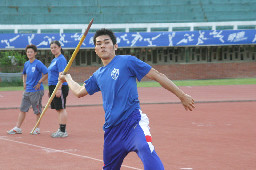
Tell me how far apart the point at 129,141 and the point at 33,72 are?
5806mm

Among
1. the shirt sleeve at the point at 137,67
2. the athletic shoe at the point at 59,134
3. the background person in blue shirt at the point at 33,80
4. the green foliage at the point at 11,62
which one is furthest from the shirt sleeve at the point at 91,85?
the green foliage at the point at 11,62

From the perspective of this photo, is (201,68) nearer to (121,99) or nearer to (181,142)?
(181,142)

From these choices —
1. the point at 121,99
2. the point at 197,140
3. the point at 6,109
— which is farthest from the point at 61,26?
the point at 121,99

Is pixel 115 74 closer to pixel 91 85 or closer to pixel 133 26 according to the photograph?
pixel 91 85

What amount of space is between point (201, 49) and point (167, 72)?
4217 millimetres

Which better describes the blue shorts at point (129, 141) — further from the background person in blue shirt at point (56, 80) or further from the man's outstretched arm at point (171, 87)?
the background person in blue shirt at point (56, 80)

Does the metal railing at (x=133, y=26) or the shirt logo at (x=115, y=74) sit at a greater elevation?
the metal railing at (x=133, y=26)

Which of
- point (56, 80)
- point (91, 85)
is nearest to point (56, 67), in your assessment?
point (56, 80)

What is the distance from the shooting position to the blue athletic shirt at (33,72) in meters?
9.54

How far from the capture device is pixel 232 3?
43.0 m

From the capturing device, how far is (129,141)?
416 centimetres

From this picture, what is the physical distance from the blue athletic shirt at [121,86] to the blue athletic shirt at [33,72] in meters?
5.47

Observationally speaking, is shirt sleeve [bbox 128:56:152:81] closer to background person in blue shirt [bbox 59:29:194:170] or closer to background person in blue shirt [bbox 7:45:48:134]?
background person in blue shirt [bbox 59:29:194:170]

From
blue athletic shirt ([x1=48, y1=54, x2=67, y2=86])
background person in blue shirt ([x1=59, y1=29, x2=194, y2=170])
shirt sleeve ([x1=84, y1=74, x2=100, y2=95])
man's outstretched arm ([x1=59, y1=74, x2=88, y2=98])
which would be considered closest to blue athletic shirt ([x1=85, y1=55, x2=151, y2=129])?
background person in blue shirt ([x1=59, y1=29, x2=194, y2=170])
